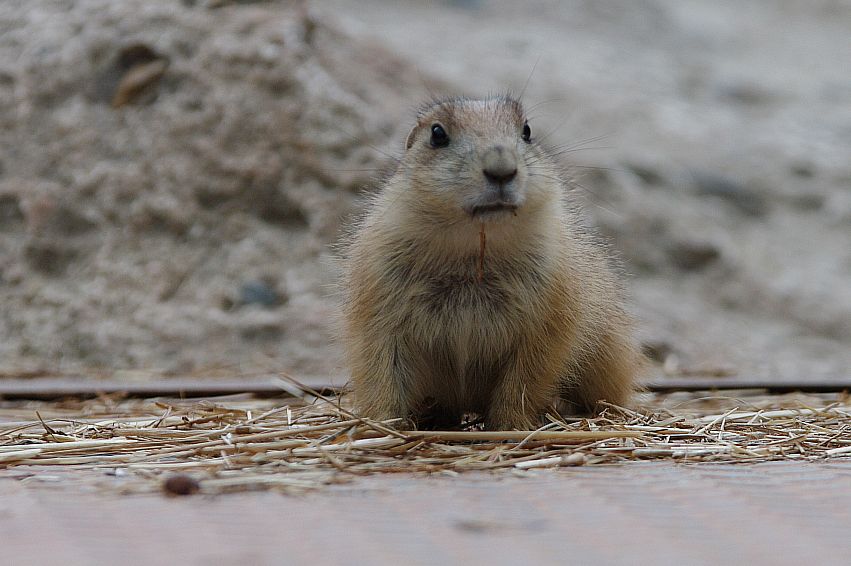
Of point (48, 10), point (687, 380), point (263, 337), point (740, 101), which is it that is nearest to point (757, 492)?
point (687, 380)

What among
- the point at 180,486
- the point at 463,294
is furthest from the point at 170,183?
the point at 180,486

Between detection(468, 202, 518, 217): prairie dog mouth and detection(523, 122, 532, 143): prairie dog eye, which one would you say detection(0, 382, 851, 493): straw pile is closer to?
detection(468, 202, 518, 217): prairie dog mouth

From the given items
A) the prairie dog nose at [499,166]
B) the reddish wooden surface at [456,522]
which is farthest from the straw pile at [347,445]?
the prairie dog nose at [499,166]

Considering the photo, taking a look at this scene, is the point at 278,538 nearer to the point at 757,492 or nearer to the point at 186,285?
the point at 757,492

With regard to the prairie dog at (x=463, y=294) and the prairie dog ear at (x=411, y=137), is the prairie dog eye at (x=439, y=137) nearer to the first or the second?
the prairie dog at (x=463, y=294)

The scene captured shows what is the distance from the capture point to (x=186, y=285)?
23.7 ft

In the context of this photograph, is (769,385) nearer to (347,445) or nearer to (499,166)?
(499,166)

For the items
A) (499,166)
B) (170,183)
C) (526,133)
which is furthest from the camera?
(170,183)

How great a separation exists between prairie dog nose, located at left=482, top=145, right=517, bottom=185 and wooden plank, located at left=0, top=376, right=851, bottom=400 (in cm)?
Answer: 201

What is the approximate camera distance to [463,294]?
3889 mm

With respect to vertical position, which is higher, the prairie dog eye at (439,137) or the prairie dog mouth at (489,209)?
the prairie dog eye at (439,137)

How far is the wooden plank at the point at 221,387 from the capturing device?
5.32m

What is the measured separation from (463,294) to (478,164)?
0.58 metres

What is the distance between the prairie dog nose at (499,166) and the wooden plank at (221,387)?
2007 millimetres
